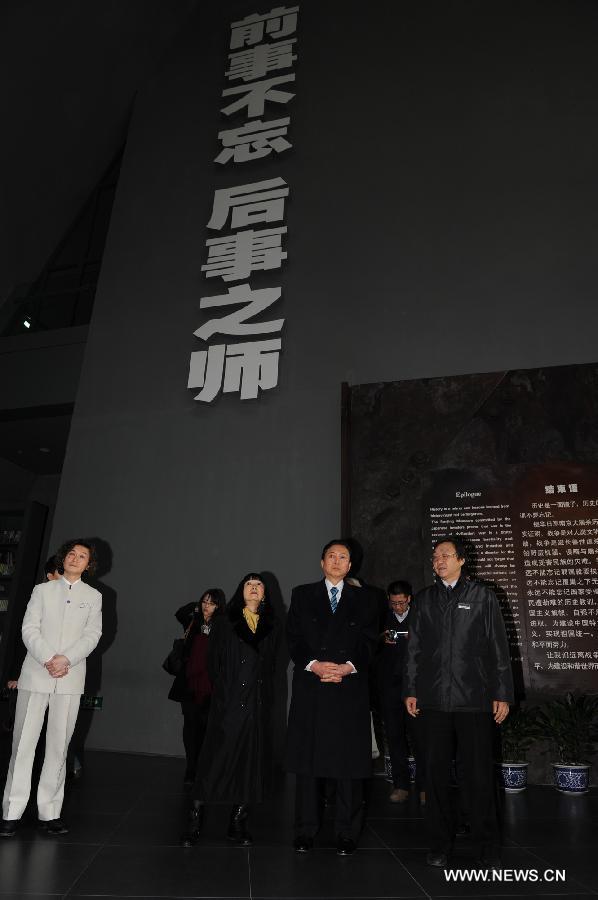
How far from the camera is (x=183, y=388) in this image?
223 inches

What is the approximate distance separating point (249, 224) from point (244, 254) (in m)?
0.34

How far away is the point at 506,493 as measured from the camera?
14.9 feet

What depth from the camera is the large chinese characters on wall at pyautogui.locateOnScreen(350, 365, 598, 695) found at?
4.22 metres

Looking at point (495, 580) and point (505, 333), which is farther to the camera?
point (505, 333)

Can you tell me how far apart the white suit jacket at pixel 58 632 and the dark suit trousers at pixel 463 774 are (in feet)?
4.87

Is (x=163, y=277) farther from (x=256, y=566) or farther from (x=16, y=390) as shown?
(x=256, y=566)

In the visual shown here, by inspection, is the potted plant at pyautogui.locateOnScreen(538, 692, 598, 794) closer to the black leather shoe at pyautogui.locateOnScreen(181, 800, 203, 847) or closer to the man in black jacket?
the man in black jacket

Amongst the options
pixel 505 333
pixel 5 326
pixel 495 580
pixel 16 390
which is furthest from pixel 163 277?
pixel 495 580

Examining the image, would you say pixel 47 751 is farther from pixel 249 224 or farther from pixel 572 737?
pixel 249 224

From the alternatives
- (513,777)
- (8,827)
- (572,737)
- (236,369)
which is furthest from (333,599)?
(236,369)

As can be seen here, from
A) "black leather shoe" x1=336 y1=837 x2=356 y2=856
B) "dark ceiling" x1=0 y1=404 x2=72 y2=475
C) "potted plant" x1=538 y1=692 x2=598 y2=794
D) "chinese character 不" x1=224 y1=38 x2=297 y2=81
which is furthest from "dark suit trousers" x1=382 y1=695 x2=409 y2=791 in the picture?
"chinese character 不" x1=224 y1=38 x2=297 y2=81

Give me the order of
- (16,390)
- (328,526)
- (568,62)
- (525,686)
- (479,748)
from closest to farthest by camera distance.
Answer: (479,748)
(525,686)
(328,526)
(568,62)
(16,390)

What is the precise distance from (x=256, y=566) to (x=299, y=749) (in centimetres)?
244

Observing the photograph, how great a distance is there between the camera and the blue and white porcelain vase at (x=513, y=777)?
149 inches
